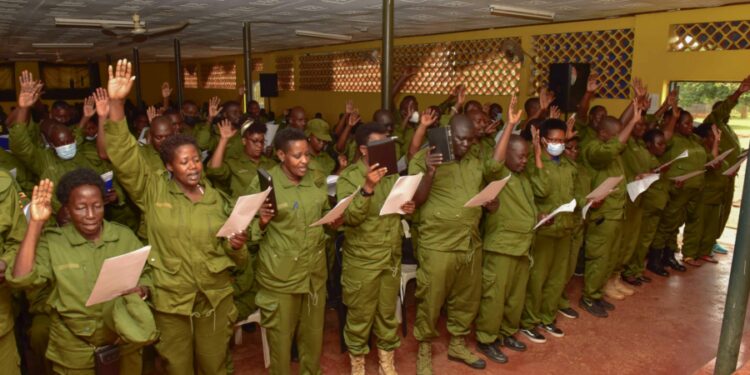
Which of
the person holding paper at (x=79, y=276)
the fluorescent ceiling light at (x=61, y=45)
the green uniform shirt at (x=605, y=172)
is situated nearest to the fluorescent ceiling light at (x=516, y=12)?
the green uniform shirt at (x=605, y=172)

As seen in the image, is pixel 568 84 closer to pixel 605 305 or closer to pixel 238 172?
pixel 605 305

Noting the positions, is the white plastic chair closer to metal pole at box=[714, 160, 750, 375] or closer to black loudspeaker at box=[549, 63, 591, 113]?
metal pole at box=[714, 160, 750, 375]

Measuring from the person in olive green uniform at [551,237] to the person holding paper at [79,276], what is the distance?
256cm

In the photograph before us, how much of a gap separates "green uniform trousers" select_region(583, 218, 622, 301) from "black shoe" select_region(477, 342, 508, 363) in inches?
47.5

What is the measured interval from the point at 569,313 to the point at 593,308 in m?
0.23

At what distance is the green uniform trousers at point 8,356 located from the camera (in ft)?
7.36

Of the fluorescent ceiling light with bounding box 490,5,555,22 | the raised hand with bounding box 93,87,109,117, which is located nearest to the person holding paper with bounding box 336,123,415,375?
the raised hand with bounding box 93,87,109,117

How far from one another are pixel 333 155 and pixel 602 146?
2721 mm

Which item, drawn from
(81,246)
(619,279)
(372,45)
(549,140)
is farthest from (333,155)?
(372,45)

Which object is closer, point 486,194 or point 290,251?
point 290,251

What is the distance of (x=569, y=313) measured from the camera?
4.40 meters

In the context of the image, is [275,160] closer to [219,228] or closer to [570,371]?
[219,228]

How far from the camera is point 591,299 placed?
179 inches

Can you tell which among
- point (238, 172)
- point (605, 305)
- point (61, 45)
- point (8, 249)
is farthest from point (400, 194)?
point (61, 45)
